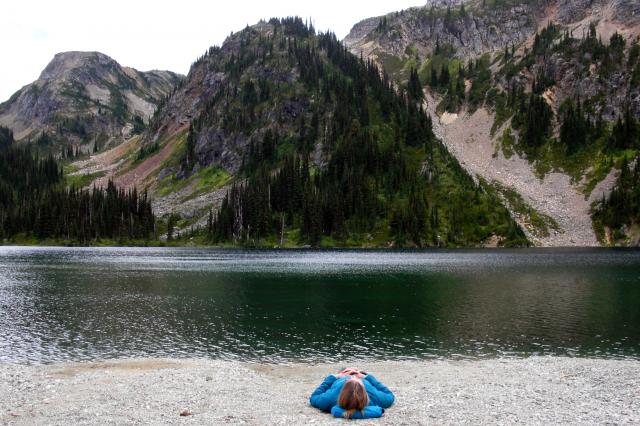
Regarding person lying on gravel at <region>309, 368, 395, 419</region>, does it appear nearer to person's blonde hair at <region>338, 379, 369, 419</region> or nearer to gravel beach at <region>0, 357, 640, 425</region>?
person's blonde hair at <region>338, 379, 369, 419</region>

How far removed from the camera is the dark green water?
122 feet

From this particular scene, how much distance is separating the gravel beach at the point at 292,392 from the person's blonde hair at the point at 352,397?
70 centimetres

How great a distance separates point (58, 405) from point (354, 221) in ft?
534

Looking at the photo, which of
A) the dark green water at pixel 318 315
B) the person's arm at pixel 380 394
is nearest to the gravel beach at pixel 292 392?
the person's arm at pixel 380 394

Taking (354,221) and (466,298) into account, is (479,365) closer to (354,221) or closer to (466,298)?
(466,298)

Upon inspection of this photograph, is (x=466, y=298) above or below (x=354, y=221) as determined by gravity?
below

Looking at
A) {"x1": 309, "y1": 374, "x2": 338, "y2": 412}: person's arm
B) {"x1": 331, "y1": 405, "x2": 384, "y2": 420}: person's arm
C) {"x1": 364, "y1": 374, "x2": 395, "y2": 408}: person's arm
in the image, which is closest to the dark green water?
{"x1": 309, "y1": 374, "x2": 338, "y2": 412}: person's arm

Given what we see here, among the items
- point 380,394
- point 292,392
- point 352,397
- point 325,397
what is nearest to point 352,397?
point 352,397

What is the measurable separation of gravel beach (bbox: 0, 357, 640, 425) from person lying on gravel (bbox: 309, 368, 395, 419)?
0.50m

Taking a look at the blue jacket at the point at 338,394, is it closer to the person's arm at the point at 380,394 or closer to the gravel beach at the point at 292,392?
the person's arm at the point at 380,394

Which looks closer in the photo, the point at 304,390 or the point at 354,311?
the point at 304,390

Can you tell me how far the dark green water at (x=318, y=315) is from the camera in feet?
122

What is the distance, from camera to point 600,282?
72125 millimetres

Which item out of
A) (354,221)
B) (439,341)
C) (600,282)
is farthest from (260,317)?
(354,221)
